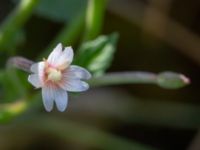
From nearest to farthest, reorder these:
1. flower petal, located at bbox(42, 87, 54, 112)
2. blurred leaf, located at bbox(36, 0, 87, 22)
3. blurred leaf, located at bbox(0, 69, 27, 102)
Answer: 1. flower petal, located at bbox(42, 87, 54, 112)
2. blurred leaf, located at bbox(0, 69, 27, 102)
3. blurred leaf, located at bbox(36, 0, 87, 22)

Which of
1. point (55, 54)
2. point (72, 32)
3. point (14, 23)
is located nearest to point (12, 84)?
point (14, 23)

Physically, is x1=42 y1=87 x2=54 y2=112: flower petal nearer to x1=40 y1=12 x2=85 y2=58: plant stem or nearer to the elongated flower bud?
the elongated flower bud

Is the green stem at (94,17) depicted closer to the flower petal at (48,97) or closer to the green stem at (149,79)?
the green stem at (149,79)

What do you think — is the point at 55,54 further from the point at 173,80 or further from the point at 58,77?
the point at 173,80

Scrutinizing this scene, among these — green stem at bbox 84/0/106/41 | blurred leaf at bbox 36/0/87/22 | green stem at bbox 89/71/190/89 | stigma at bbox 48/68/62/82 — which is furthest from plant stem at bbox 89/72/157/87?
blurred leaf at bbox 36/0/87/22

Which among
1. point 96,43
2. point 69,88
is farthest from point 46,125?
point 69,88

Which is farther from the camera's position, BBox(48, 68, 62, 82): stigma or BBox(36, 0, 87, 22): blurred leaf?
BBox(36, 0, 87, 22): blurred leaf

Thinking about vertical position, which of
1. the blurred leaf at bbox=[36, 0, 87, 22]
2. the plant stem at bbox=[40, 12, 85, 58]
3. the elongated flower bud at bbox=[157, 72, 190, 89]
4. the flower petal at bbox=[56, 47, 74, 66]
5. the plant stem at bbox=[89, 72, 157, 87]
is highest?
the blurred leaf at bbox=[36, 0, 87, 22]
